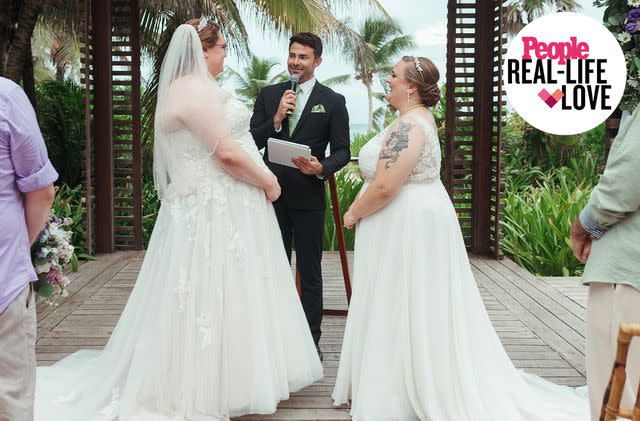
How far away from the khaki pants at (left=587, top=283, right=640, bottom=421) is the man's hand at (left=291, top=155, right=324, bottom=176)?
1.97 m

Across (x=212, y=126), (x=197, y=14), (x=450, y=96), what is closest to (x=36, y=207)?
(x=212, y=126)

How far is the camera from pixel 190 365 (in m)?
3.74

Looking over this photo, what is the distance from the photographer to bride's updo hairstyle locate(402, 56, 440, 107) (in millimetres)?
3816

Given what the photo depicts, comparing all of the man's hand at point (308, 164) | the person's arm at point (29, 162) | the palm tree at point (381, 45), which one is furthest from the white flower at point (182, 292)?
the palm tree at point (381, 45)

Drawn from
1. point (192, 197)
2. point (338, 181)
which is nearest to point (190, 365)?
point (192, 197)

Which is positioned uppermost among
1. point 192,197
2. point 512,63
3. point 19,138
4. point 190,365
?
point 512,63

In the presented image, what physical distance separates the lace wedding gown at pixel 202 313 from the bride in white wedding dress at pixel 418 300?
533mm

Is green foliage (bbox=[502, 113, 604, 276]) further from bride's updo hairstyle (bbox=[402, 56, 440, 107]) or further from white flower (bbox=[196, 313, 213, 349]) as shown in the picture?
white flower (bbox=[196, 313, 213, 349])

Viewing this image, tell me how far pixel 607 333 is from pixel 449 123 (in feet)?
20.4

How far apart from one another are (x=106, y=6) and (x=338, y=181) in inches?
139

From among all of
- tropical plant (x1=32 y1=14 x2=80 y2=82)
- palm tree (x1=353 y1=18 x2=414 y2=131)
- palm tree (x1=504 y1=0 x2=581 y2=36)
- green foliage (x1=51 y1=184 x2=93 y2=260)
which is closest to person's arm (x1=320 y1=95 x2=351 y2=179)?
green foliage (x1=51 y1=184 x2=93 y2=260)

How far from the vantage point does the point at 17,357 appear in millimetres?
2578

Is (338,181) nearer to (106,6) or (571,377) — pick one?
(106,6)

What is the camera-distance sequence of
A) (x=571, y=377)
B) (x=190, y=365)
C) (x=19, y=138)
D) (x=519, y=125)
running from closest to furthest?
(x=19, y=138) < (x=190, y=365) < (x=571, y=377) < (x=519, y=125)
